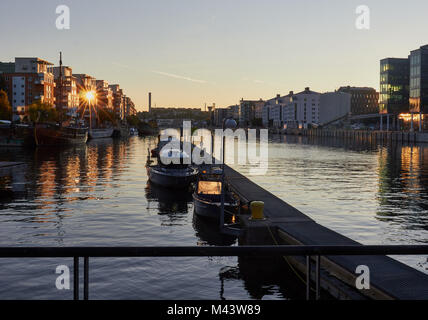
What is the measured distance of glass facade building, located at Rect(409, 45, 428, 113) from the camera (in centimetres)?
17062

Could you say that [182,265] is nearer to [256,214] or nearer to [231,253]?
[256,214]

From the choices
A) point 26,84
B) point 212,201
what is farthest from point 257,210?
point 26,84

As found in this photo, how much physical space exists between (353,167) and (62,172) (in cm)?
4095

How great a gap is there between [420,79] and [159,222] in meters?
163

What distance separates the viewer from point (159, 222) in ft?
101

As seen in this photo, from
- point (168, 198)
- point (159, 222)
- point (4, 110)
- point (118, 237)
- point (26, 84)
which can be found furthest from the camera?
point (26, 84)

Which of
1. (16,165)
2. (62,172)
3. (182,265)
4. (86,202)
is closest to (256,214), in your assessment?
(182,265)

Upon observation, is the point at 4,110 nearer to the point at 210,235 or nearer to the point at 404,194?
the point at 404,194

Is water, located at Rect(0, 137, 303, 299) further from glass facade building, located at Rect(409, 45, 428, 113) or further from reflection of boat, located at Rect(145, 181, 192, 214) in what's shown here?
glass facade building, located at Rect(409, 45, 428, 113)

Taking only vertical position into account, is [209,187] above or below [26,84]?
below

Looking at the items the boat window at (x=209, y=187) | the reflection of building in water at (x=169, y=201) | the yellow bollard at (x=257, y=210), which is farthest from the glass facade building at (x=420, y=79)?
the yellow bollard at (x=257, y=210)

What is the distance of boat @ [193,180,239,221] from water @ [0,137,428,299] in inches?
43.1

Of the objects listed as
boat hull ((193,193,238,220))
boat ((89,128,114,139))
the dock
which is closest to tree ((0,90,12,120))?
boat ((89,128,114,139))

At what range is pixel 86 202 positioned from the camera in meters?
37.9
